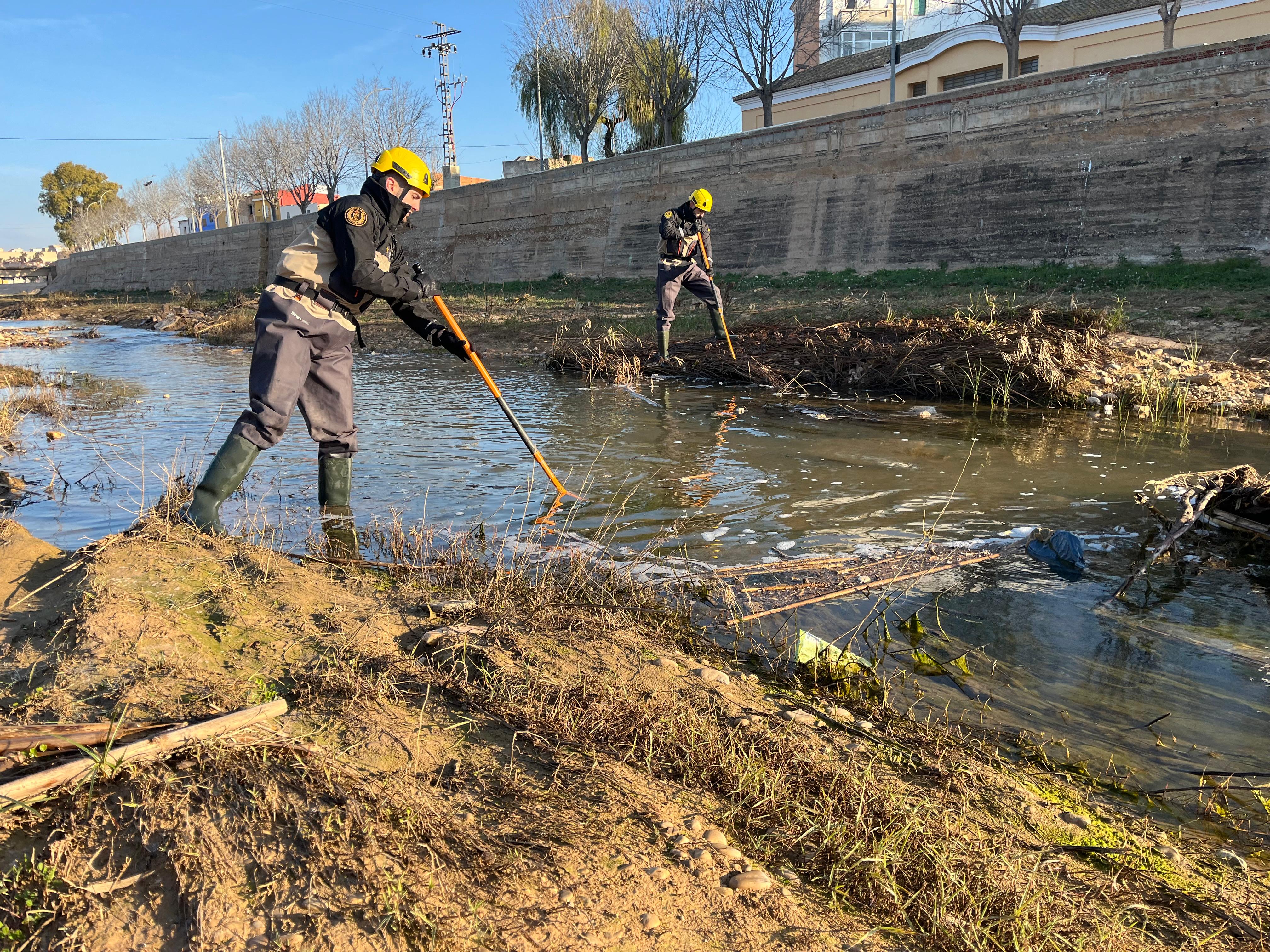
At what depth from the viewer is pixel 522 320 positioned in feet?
54.8

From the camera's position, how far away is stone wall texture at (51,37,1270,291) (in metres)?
13.2

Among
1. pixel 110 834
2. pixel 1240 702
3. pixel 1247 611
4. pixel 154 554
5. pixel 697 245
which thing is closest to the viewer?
pixel 110 834

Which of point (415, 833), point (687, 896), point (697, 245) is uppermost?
point (697, 245)

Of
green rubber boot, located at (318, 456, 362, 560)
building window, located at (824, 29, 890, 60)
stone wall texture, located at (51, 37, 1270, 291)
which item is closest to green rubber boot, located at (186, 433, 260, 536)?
green rubber boot, located at (318, 456, 362, 560)

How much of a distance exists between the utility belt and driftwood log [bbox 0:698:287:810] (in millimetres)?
2747

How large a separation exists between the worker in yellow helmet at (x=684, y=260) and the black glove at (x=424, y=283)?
5.77 meters

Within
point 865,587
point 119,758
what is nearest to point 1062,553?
point 865,587

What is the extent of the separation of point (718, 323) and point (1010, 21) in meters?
16.8

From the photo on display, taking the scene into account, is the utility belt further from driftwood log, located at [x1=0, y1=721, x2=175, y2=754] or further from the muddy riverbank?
driftwood log, located at [x1=0, y1=721, x2=175, y2=754]

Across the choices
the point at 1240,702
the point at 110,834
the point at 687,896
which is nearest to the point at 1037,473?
the point at 1240,702

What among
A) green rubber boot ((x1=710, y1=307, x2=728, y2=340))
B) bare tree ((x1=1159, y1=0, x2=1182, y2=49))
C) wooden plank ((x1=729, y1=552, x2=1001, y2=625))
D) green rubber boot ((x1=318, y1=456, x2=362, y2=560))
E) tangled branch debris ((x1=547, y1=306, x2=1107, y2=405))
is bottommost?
wooden plank ((x1=729, y1=552, x2=1001, y2=625))

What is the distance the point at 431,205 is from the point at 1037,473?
26.4 meters

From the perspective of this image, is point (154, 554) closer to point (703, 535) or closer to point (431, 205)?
point (703, 535)

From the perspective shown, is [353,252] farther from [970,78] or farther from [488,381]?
[970,78]
